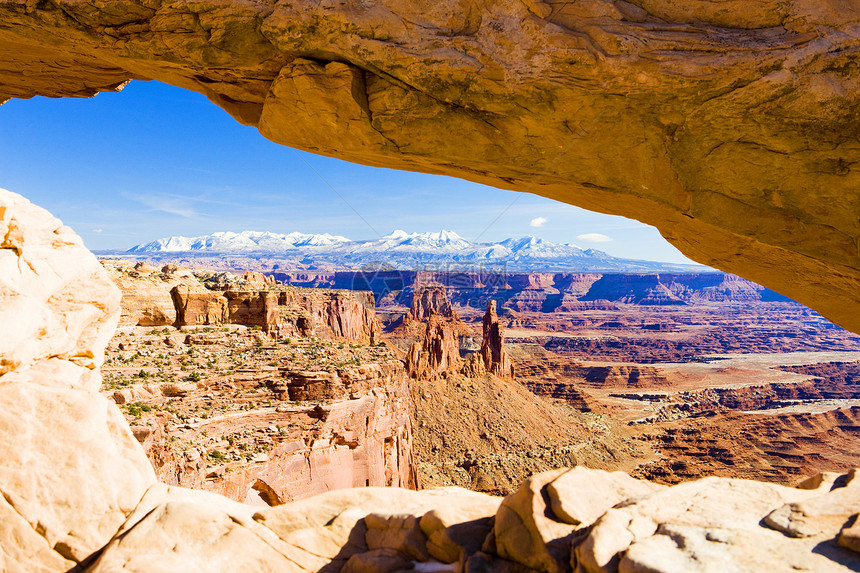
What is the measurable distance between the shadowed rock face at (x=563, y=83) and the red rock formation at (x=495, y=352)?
2405 inches

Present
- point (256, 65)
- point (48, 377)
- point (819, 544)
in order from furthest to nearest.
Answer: point (256, 65)
point (48, 377)
point (819, 544)

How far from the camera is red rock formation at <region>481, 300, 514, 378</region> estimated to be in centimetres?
7006

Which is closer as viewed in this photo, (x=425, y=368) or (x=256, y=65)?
(x=256, y=65)

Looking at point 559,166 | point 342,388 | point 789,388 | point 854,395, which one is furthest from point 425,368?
point 854,395

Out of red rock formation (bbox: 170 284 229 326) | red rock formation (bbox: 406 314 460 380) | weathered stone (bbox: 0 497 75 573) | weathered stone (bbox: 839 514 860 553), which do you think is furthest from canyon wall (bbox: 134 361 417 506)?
red rock formation (bbox: 406 314 460 380)

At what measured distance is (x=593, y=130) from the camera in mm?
8086

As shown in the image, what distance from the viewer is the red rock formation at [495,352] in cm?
7006

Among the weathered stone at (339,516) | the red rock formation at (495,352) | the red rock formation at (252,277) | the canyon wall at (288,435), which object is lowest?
the red rock formation at (495,352)

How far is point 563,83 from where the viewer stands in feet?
24.2

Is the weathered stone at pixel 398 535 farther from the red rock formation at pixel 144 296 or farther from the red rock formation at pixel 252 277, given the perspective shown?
the red rock formation at pixel 252 277

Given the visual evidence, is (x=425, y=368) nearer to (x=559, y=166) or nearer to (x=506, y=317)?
(x=559, y=166)

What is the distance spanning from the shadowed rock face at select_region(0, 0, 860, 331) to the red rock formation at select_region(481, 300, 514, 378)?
6108 centimetres

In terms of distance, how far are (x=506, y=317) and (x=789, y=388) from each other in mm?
88436

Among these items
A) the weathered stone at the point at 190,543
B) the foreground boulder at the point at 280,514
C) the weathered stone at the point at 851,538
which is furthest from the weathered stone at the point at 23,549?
the weathered stone at the point at 851,538
